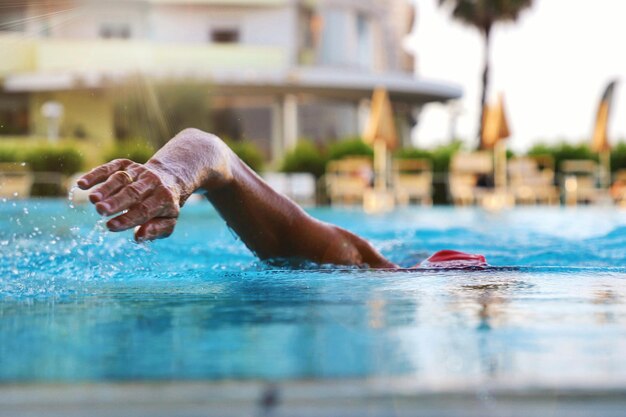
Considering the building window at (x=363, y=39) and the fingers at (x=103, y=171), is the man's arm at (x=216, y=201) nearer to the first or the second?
the fingers at (x=103, y=171)

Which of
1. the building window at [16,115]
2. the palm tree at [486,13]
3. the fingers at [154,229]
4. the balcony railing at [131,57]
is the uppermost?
the palm tree at [486,13]

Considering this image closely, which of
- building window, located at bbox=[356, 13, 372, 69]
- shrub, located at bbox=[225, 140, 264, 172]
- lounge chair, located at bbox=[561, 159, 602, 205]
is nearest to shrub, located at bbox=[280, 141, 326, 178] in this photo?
shrub, located at bbox=[225, 140, 264, 172]

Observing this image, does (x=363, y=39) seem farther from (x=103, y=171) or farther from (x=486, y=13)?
(x=103, y=171)

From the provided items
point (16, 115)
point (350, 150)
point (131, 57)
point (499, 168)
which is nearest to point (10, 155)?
point (16, 115)

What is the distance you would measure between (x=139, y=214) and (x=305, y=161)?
16.6 m

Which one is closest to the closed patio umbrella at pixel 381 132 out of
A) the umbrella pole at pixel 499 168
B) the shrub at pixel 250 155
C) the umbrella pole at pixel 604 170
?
the umbrella pole at pixel 499 168

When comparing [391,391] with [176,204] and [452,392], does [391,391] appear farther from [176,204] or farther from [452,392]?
[176,204]

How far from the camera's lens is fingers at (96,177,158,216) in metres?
2.06

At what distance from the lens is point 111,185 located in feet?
6.96

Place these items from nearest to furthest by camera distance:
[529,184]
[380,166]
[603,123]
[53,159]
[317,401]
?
[317,401] < [380,166] < [603,123] < [529,184] < [53,159]

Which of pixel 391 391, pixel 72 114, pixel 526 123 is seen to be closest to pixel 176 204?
pixel 391 391

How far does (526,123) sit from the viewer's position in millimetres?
19750

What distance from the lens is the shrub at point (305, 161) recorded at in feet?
61.2

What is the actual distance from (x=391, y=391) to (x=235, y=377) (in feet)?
0.78
